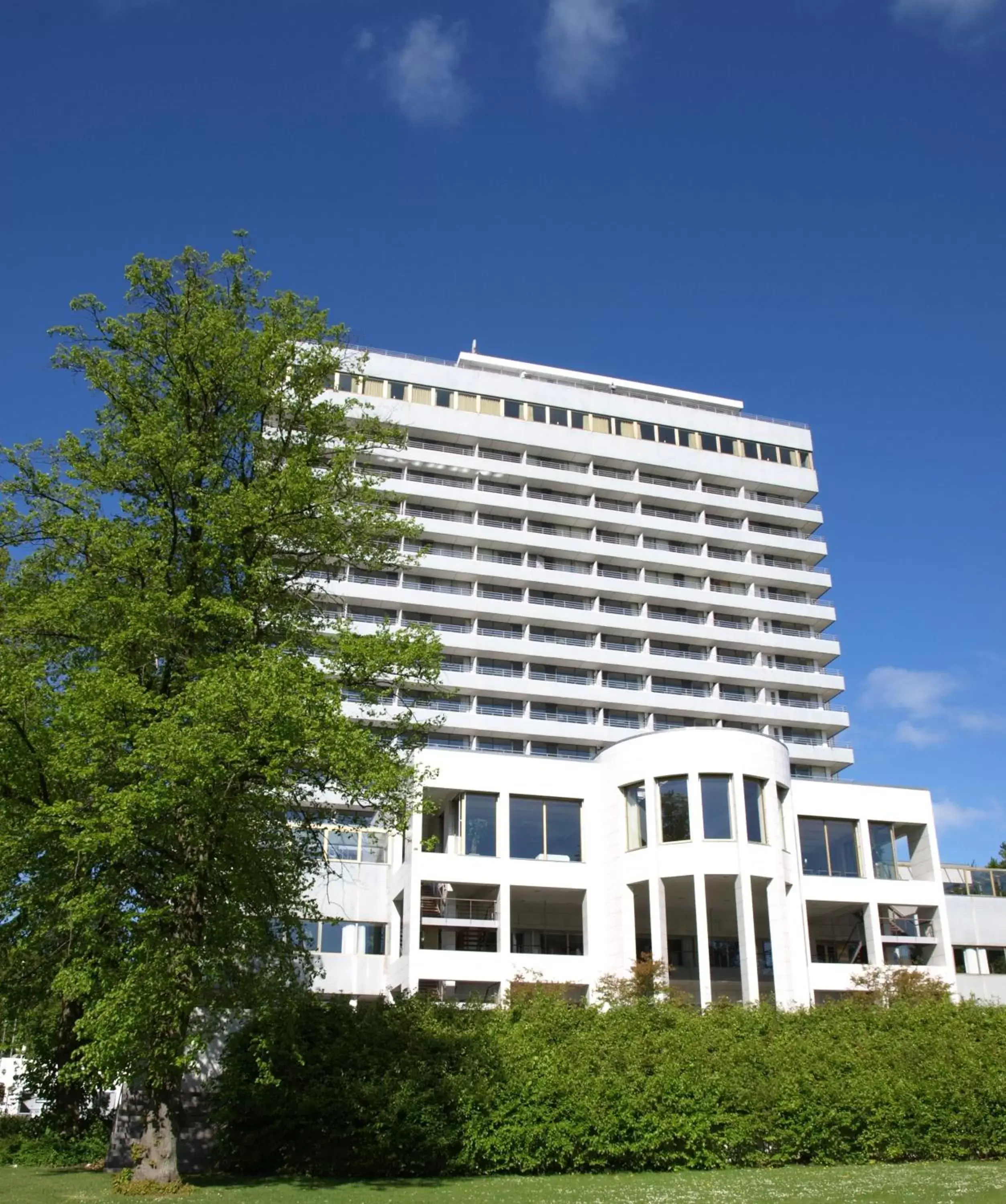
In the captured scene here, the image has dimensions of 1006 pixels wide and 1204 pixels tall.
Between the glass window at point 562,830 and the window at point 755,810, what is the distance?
22.1 feet

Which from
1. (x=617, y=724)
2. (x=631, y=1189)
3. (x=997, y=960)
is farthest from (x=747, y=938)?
(x=617, y=724)

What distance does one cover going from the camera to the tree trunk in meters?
21.4

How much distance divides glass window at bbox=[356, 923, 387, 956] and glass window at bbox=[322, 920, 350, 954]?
524mm

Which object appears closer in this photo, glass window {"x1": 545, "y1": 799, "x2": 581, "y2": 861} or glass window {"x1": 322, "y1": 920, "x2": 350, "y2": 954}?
glass window {"x1": 545, "y1": 799, "x2": 581, "y2": 861}

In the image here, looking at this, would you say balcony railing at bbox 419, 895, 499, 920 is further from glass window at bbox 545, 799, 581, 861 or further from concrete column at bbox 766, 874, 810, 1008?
concrete column at bbox 766, 874, 810, 1008

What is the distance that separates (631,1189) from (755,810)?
20.9m

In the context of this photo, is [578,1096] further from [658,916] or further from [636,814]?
[636,814]

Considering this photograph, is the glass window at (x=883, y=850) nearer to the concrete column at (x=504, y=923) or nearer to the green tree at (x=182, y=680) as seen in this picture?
the concrete column at (x=504, y=923)

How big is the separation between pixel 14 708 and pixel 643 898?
26.5 meters

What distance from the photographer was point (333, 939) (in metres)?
43.8

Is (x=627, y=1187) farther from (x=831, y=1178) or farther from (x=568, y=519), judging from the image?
(x=568, y=519)

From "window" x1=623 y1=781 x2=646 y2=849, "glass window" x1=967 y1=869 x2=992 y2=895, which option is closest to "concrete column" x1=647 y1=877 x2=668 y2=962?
"window" x1=623 y1=781 x2=646 y2=849

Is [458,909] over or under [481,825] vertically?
under

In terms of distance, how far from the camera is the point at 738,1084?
79.9ft
